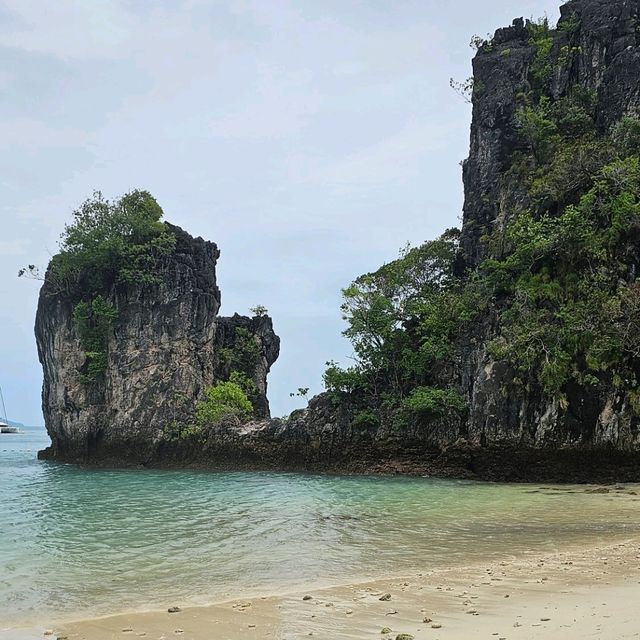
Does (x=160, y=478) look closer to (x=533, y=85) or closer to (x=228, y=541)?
(x=228, y=541)

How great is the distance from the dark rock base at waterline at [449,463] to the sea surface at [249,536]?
1.62 meters

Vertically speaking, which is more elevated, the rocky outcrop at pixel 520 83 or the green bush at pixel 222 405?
the rocky outcrop at pixel 520 83

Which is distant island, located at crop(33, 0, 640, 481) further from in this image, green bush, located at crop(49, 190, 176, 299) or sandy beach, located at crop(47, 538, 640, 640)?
sandy beach, located at crop(47, 538, 640, 640)

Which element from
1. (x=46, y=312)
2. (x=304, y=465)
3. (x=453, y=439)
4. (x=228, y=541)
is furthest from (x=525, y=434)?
(x=46, y=312)

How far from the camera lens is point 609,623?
16.8 ft

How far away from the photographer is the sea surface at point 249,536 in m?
7.96

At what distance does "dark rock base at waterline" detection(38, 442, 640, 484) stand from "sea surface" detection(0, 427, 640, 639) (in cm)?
162

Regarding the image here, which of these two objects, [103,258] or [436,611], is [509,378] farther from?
[103,258]

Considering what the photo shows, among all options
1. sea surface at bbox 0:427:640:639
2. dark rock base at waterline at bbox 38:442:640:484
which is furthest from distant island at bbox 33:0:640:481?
sea surface at bbox 0:427:640:639

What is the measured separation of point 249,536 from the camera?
1159 centimetres

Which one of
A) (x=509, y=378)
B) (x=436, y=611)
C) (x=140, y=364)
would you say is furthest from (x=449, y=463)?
(x=436, y=611)

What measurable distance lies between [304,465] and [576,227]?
14531 mm

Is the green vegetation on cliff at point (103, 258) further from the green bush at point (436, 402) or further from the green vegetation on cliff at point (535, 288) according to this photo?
the green bush at point (436, 402)

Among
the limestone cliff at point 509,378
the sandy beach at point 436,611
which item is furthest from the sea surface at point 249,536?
the limestone cliff at point 509,378
